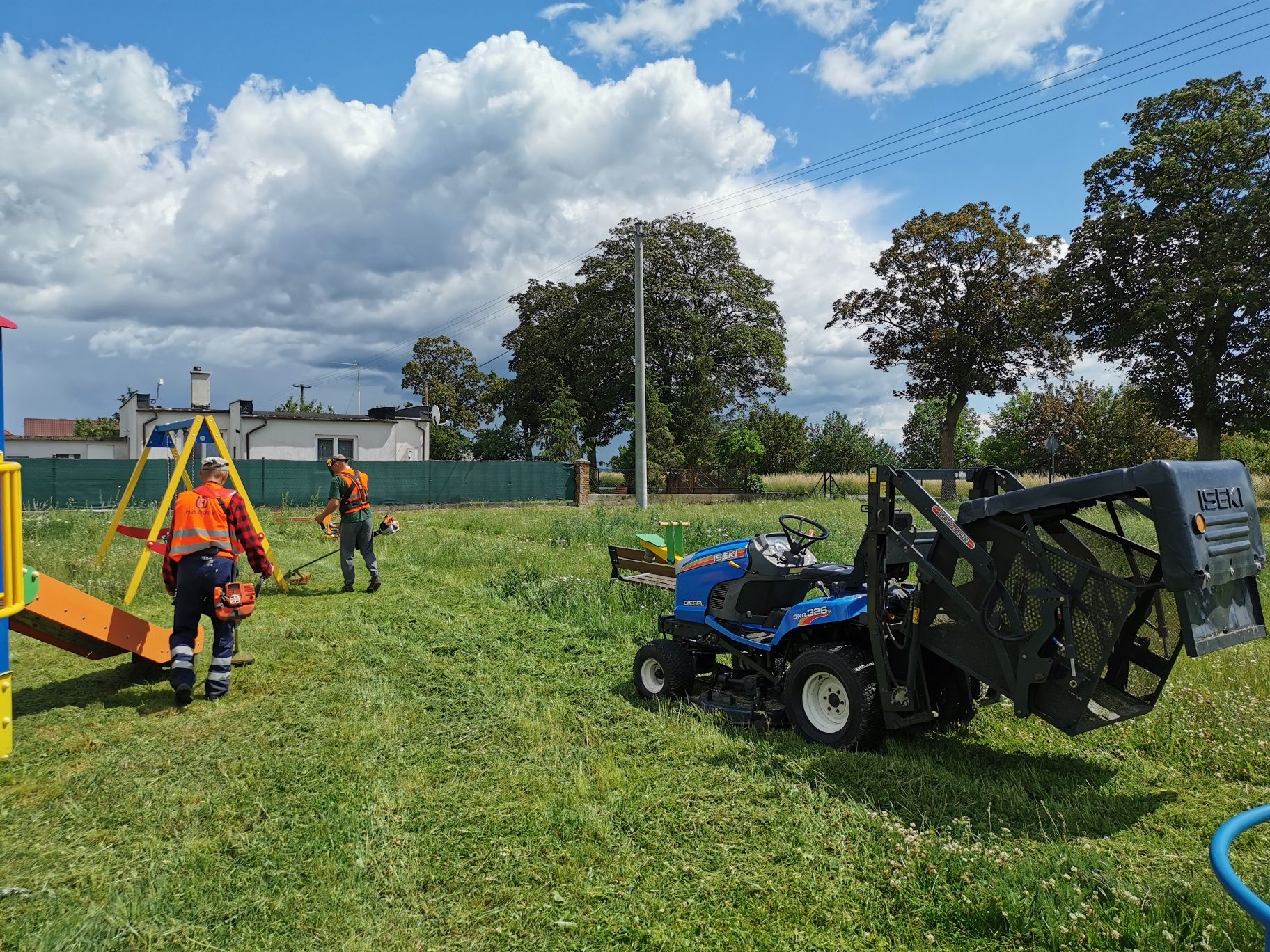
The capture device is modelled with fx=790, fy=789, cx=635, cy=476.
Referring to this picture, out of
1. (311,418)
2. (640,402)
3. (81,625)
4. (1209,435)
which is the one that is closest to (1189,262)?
(1209,435)

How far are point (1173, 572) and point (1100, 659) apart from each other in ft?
1.91

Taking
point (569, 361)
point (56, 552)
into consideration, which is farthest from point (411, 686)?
point (569, 361)

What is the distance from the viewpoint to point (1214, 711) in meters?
5.18

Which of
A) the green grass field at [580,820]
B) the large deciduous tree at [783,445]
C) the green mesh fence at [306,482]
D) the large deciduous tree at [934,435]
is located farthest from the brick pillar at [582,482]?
the large deciduous tree at [934,435]

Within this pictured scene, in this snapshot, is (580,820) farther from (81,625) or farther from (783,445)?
(783,445)

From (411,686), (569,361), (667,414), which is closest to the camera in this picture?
(411,686)

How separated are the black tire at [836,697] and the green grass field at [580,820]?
0.14m

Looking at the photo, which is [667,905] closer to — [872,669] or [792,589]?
[872,669]

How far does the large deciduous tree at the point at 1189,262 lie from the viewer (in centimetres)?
2455

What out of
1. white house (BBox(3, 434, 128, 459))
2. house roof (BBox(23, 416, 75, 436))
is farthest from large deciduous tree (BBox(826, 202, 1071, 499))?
house roof (BBox(23, 416, 75, 436))

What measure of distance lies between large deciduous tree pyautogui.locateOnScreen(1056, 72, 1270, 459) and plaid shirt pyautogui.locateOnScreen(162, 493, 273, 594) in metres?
27.7

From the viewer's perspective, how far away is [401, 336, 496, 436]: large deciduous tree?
53.0 meters

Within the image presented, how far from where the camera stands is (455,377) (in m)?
53.9

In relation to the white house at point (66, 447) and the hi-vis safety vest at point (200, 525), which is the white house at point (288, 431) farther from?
the hi-vis safety vest at point (200, 525)
